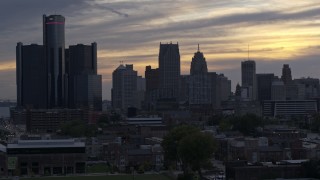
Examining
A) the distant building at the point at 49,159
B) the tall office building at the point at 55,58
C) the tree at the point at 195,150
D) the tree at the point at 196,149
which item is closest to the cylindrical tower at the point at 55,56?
the tall office building at the point at 55,58

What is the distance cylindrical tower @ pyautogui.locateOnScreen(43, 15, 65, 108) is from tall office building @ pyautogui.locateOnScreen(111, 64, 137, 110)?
936 centimetres

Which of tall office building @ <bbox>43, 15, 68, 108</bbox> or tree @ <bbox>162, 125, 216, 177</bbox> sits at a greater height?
tall office building @ <bbox>43, 15, 68, 108</bbox>

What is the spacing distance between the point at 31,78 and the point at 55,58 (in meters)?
5.30

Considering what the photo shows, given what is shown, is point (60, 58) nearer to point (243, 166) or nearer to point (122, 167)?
point (122, 167)

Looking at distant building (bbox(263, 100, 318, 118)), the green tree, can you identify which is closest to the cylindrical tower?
distant building (bbox(263, 100, 318, 118))

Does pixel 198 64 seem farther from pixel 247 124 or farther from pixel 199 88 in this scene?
pixel 247 124

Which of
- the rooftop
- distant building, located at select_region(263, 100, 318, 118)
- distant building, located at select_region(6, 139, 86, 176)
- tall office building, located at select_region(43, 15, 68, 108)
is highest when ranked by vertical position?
tall office building, located at select_region(43, 15, 68, 108)

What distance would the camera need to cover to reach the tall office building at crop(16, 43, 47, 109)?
4626 inches

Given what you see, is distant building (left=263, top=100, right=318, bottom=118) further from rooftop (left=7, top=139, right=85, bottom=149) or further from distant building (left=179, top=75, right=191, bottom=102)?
rooftop (left=7, top=139, right=85, bottom=149)

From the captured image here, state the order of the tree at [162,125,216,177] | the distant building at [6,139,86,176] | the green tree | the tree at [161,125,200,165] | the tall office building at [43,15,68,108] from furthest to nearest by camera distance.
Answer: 1. the tall office building at [43,15,68,108]
2. the green tree
3. the distant building at [6,139,86,176]
4. the tree at [161,125,200,165]
5. the tree at [162,125,216,177]

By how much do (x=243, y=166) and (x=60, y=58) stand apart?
9325 cm

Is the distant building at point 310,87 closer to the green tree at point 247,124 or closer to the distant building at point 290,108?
the distant building at point 290,108

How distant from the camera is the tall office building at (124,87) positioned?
122 meters

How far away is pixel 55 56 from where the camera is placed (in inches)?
4756
